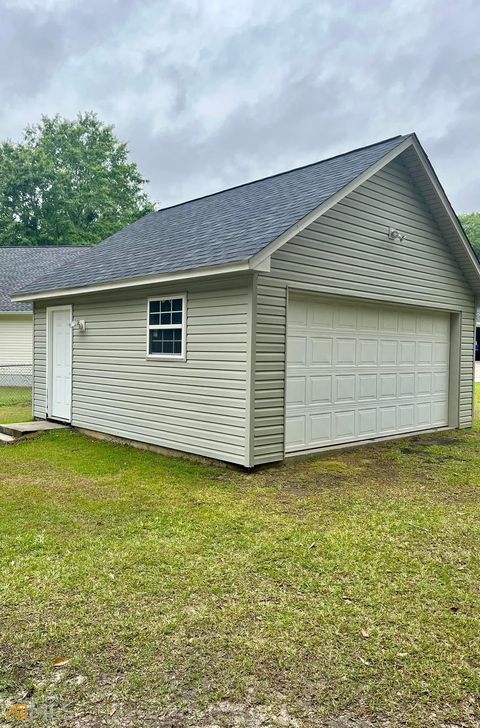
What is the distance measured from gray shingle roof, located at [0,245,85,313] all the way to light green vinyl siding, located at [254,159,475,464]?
14.0 meters

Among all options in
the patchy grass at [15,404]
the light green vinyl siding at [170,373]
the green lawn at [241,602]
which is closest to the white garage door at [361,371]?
the light green vinyl siding at [170,373]

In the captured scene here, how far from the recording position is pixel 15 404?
13219 mm

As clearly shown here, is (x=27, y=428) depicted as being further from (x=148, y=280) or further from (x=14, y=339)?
(x=14, y=339)

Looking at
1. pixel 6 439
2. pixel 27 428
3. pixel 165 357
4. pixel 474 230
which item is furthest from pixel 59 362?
pixel 474 230

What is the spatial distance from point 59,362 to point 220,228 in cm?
435

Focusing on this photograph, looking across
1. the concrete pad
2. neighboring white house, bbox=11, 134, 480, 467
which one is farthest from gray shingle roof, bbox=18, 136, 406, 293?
the concrete pad

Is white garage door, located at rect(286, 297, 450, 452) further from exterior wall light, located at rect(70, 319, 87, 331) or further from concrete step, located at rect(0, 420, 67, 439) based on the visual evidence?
concrete step, located at rect(0, 420, 67, 439)

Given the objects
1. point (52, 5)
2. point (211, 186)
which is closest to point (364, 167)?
point (52, 5)

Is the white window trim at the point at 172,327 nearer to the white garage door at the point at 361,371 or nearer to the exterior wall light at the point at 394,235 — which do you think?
the white garage door at the point at 361,371

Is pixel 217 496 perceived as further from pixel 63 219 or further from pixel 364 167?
pixel 63 219

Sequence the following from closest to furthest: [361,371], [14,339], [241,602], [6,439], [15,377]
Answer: [241,602]
[361,371]
[6,439]
[15,377]
[14,339]

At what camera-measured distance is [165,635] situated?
9.29 ft

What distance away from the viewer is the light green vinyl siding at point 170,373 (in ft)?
21.4

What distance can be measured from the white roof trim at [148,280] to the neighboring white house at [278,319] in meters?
0.03
